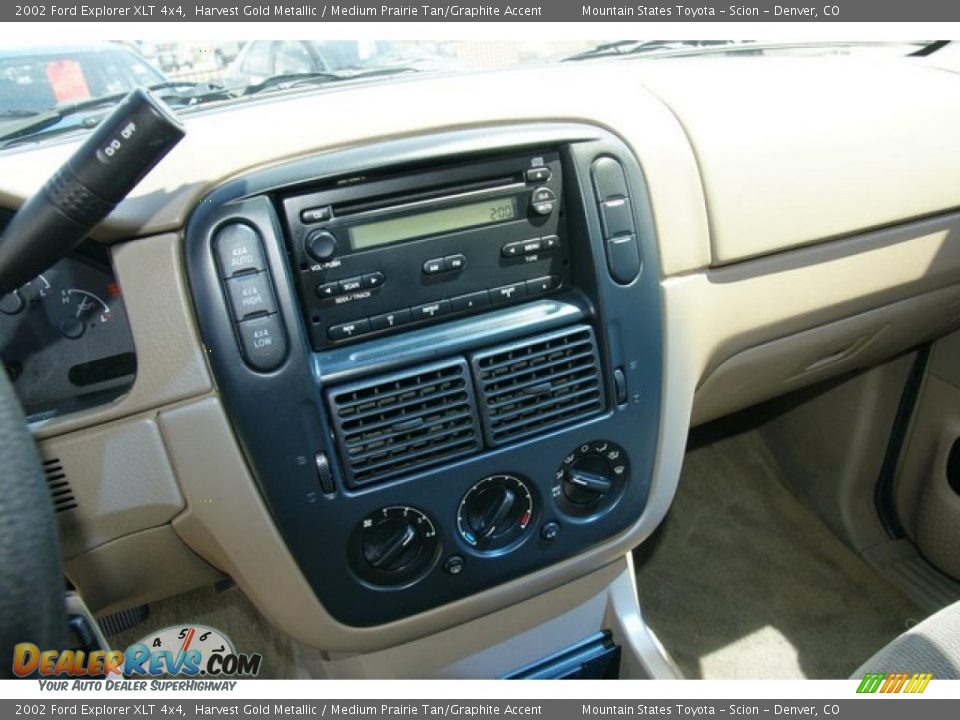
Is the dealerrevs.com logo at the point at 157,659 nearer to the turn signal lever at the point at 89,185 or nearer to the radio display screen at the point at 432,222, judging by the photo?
the turn signal lever at the point at 89,185

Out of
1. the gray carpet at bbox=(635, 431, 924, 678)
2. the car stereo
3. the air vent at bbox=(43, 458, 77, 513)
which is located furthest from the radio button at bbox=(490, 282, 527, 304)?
the gray carpet at bbox=(635, 431, 924, 678)

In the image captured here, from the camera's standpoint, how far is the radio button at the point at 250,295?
91cm

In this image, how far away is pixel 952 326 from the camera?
173 centimetres

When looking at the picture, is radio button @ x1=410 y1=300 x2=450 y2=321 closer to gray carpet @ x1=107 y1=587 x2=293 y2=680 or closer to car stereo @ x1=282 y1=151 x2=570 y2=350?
car stereo @ x1=282 y1=151 x2=570 y2=350

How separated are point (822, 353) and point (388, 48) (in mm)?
1036

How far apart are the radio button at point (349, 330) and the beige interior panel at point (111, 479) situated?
0.81 feet

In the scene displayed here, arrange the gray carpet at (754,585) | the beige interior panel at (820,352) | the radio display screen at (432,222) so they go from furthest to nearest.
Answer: the gray carpet at (754,585), the beige interior panel at (820,352), the radio display screen at (432,222)

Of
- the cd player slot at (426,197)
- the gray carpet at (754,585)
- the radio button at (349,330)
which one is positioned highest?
the cd player slot at (426,197)

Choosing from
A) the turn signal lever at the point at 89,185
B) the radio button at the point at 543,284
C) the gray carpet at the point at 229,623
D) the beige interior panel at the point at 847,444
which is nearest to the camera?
the turn signal lever at the point at 89,185

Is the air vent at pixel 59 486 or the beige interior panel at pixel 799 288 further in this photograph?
the beige interior panel at pixel 799 288

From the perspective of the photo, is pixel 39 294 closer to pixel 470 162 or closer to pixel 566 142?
pixel 470 162

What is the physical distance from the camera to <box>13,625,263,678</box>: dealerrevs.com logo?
1.84ft

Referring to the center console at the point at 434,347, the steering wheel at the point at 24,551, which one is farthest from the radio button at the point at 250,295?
the steering wheel at the point at 24,551

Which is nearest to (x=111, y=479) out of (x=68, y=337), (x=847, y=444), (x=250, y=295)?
(x=68, y=337)
